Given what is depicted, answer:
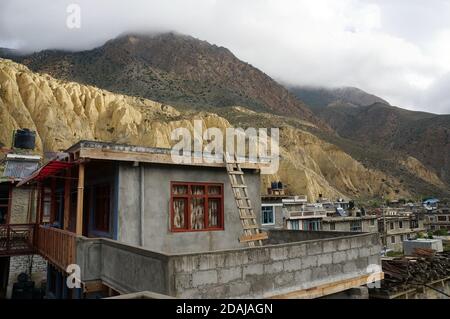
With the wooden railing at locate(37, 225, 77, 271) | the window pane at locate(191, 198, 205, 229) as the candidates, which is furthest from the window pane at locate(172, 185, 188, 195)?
the wooden railing at locate(37, 225, 77, 271)

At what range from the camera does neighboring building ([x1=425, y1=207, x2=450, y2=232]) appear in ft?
251

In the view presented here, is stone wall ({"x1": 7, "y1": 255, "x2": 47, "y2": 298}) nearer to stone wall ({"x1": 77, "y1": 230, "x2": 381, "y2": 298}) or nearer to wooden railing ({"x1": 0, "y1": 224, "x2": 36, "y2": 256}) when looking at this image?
wooden railing ({"x1": 0, "y1": 224, "x2": 36, "y2": 256})

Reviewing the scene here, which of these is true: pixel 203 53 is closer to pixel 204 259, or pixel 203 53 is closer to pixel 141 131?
pixel 141 131

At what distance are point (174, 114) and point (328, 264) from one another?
2974 inches

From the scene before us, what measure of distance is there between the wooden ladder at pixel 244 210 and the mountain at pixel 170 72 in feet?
266

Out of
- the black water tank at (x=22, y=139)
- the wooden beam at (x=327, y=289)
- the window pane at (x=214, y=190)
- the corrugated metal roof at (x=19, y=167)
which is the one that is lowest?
the wooden beam at (x=327, y=289)

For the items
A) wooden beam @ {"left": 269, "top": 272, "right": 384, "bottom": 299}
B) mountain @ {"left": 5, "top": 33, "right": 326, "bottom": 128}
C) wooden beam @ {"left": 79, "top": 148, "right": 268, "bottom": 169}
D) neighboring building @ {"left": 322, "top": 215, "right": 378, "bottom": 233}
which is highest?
mountain @ {"left": 5, "top": 33, "right": 326, "bottom": 128}

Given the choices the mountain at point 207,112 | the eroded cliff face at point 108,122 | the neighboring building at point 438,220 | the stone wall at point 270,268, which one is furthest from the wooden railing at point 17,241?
the neighboring building at point 438,220

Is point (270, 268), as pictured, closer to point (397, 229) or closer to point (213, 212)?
point (213, 212)

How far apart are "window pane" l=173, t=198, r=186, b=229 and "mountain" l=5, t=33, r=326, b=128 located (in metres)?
81.9

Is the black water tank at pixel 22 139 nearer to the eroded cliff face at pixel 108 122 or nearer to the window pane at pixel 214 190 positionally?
the window pane at pixel 214 190

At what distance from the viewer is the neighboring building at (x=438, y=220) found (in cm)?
7644

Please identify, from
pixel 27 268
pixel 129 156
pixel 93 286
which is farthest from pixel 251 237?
pixel 27 268

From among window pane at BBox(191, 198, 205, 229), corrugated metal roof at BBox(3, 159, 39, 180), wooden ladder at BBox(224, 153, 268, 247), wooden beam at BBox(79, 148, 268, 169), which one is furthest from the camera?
corrugated metal roof at BBox(3, 159, 39, 180)
